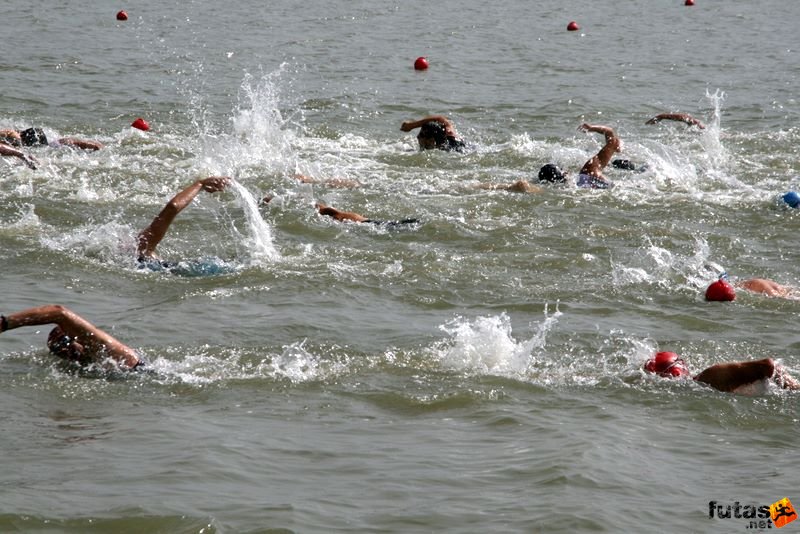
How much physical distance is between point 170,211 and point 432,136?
6.70 m

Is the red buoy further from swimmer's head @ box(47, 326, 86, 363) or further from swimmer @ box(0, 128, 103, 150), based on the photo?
swimmer's head @ box(47, 326, 86, 363)

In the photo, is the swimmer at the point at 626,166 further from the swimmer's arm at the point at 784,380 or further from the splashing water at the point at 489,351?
the swimmer's arm at the point at 784,380

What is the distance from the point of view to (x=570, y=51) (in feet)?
86.4

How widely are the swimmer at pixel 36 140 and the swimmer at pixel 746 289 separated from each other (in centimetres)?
850

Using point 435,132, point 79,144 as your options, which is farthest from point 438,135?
point 79,144

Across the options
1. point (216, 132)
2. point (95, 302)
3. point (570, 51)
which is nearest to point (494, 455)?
point (95, 302)

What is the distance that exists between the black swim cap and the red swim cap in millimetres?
6445

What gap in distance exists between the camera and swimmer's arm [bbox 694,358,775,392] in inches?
332

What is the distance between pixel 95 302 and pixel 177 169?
5244 millimetres

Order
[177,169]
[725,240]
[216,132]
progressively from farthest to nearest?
[216,132], [177,169], [725,240]

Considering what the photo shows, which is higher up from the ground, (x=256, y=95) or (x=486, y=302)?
(x=256, y=95)

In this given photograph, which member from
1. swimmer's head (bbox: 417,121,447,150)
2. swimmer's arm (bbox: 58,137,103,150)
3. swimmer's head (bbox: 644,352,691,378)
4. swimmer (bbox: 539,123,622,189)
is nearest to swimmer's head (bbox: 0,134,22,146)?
swimmer's arm (bbox: 58,137,103,150)

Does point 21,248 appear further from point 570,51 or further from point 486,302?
point 570,51

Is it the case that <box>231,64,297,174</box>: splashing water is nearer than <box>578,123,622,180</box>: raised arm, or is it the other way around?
<box>578,123,622,180</box>: raised arm
